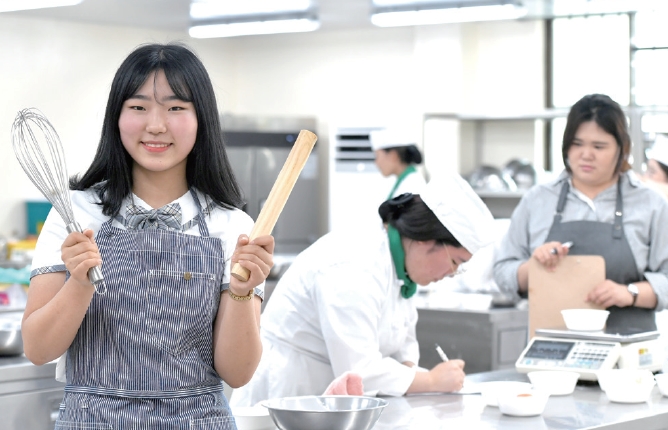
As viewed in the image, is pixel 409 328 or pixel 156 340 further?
pixel 409 328

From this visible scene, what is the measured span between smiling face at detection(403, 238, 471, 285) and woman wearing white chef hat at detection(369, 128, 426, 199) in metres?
3.41

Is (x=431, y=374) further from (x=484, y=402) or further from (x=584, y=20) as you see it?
(x=584, y=20)

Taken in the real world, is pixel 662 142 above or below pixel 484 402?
above

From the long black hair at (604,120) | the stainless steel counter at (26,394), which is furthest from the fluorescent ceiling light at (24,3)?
the long black hair at (604,120)

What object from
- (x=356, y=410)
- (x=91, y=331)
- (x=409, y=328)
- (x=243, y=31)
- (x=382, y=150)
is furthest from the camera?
(x=243, y=31)

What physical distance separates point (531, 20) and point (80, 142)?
3.60 metres

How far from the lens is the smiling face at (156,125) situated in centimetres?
153

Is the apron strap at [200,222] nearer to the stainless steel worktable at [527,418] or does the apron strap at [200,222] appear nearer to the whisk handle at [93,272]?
the whisk handle at [93,272]

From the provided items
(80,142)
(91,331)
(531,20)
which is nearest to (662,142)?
Result: (531,20)

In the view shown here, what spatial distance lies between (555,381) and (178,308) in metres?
1.24

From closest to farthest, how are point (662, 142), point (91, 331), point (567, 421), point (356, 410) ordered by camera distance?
point (91, 331) < point (356, 410) < point (567, 421) < point (662, 142)

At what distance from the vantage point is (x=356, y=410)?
1.72 metres

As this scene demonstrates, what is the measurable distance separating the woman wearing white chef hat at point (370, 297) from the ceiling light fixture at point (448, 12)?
3.61 metres

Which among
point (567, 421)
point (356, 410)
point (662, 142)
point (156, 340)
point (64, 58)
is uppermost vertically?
→ point (64, 58)
